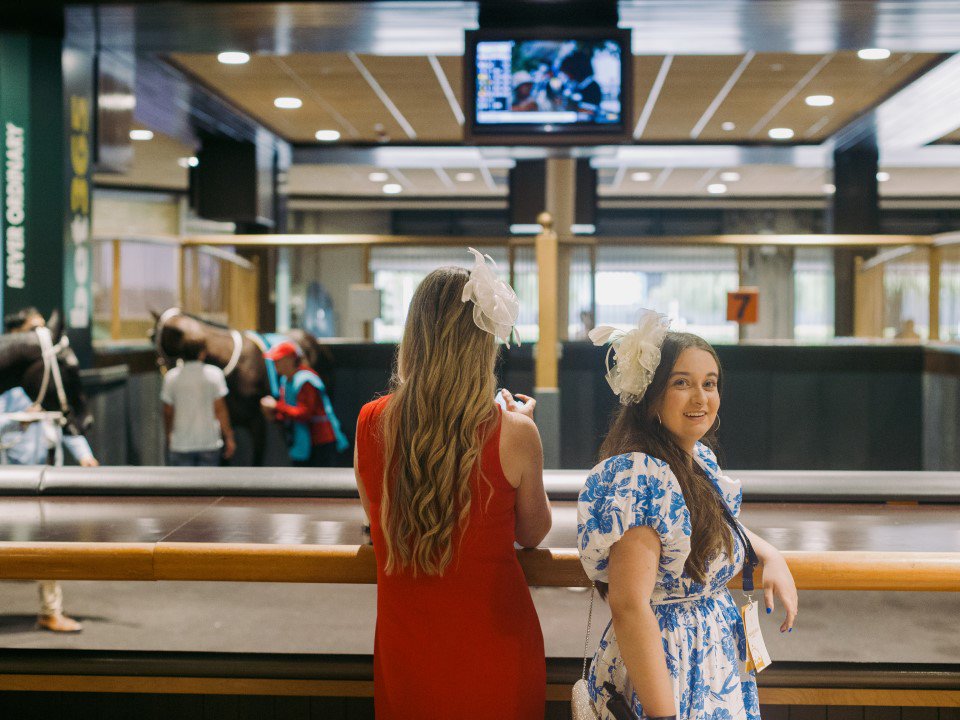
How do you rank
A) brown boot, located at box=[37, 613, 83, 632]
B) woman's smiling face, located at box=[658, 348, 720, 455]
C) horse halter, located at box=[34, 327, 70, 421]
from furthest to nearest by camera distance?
horse halter, located at box=[34, 327, 70, 421] → brown boot, located at box=[37, 613, 83, 632] → woman's smiling face, located at box=[658, 348, 720, 455]

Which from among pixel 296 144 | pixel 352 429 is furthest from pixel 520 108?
pixel 296 144

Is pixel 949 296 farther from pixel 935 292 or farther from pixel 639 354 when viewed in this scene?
pixel 639 354

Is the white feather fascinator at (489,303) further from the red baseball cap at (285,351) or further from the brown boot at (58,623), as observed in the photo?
the red baseball cap at (285,351)

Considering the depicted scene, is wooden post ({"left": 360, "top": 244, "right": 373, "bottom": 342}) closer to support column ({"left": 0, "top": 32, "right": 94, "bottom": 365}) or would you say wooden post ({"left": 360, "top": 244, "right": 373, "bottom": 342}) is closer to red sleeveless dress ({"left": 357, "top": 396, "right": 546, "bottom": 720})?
support column ({"left": 0, "top": 32, "right": 94, "bottom": 365})

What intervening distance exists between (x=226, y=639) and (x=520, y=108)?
2826 mm

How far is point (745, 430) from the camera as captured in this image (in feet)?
19.8

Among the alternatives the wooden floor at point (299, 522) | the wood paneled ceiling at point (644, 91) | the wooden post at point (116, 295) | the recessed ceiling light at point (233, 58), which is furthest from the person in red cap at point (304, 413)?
the wooden floor at point (299, 522)

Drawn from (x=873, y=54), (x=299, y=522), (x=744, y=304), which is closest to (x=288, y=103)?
(x=744, y=304)

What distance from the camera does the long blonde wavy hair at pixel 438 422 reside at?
1495 millimetres

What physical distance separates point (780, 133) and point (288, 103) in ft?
16.2

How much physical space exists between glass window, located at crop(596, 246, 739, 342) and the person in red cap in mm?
1773

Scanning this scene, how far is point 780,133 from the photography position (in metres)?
9.55

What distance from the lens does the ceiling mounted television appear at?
179 inches

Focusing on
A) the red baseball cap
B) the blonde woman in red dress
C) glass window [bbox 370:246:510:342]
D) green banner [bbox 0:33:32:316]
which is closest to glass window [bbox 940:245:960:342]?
glass window [bbox 370:246:510:342]
